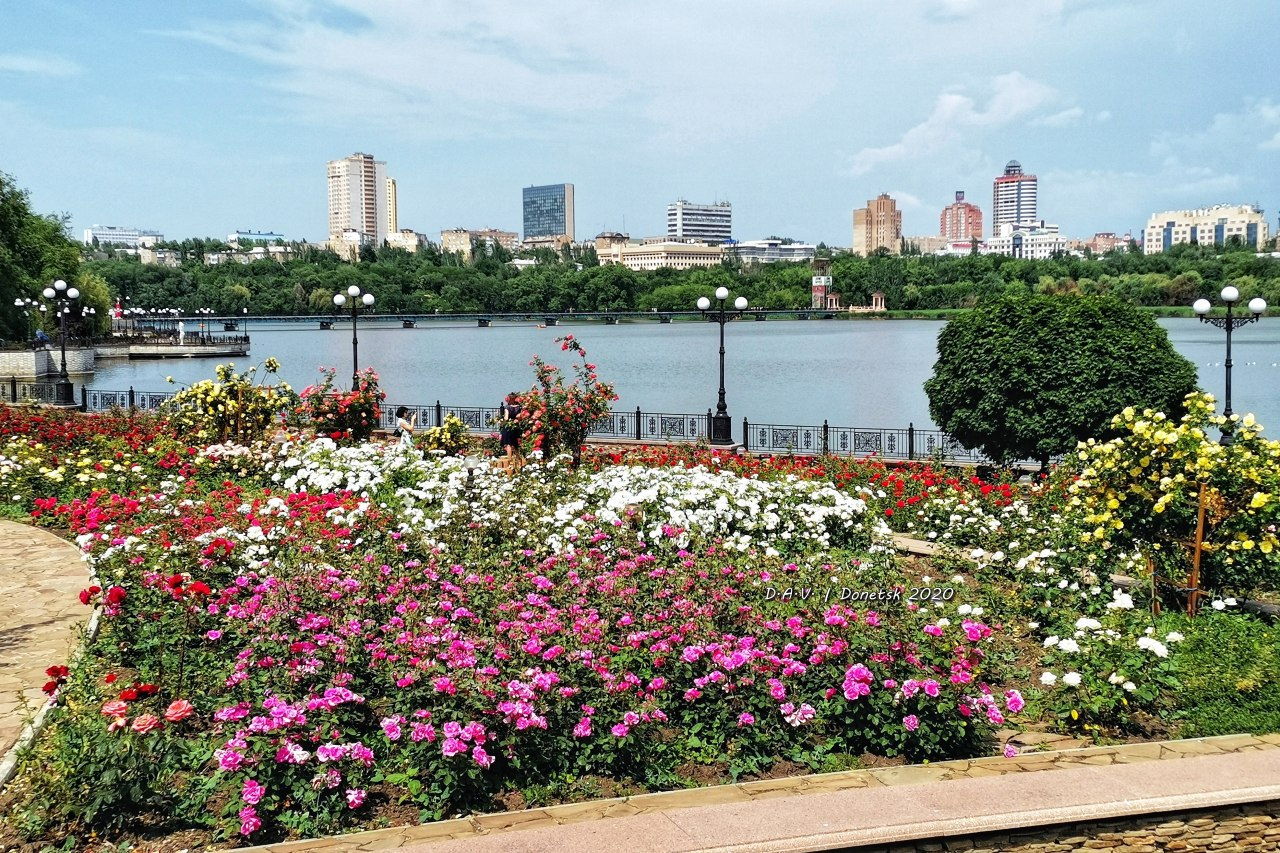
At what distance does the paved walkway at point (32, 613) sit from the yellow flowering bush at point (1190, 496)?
23.0 ft

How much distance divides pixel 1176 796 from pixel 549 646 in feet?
10.1

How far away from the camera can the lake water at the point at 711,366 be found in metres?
38.4

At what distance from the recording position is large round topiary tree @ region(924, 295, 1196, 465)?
15.1m

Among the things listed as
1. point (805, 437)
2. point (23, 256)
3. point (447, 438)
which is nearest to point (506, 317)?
point (23, 256)

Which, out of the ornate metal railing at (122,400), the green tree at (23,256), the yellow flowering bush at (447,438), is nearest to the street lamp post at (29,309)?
the green tree at (23,256)

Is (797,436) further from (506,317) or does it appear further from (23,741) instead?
(506,317)

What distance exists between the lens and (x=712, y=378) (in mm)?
50344

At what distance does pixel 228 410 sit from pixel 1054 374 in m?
11.5

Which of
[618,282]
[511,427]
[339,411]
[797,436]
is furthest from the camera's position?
[618,282]

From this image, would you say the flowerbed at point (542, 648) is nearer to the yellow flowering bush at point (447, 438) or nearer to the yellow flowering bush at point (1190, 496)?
the yellow flowering bush at point (1190, 496)

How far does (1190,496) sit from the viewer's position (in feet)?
24.5

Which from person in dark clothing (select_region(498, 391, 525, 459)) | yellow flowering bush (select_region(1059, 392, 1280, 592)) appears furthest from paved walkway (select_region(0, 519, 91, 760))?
yellow flowering bush (select_region(1059, 392, 1280, 592))

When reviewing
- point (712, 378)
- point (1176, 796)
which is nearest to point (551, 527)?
point (1176, 796)

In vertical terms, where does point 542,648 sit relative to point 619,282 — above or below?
below
